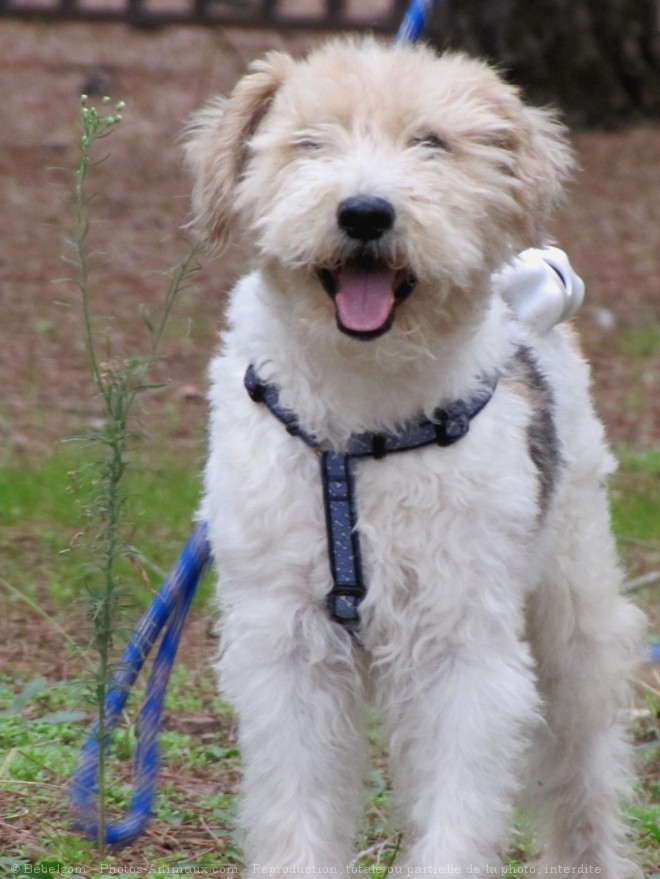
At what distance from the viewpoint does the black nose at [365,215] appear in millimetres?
3729

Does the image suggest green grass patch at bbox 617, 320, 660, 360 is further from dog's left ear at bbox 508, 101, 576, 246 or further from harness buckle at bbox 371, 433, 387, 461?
harness buckle at bbox 371, 433, 387, 461

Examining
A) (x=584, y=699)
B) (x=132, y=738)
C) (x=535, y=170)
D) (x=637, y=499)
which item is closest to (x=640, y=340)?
(x=637, y=499)

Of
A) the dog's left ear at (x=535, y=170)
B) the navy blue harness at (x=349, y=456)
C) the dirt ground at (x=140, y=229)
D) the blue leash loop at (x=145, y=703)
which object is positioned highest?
the dog's left ear at (x=535, y=170)

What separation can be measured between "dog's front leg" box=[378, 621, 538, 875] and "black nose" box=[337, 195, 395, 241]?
3.33ft

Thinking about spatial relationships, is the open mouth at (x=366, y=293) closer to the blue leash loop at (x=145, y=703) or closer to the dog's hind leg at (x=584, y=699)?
the blue leash loop at (x=145, y=703)

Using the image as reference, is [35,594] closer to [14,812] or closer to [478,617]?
[14,812]

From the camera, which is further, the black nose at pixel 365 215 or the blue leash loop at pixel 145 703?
the blue leash loop at pixel 145 703

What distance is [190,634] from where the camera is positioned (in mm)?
6887

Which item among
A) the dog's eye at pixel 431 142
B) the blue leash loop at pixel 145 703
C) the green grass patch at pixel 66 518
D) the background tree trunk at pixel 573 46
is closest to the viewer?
the dog's eye at pixel 431 142

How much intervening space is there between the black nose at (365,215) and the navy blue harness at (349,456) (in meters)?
0.55

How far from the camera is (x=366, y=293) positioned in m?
3.87

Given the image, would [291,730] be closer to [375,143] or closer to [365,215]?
[365,215]

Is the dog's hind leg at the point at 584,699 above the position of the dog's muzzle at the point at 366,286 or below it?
below

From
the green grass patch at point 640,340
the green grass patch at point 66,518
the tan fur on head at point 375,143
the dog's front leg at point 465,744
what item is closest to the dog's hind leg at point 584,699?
the dog's front leg at point 465,744
